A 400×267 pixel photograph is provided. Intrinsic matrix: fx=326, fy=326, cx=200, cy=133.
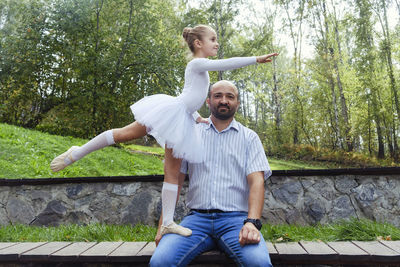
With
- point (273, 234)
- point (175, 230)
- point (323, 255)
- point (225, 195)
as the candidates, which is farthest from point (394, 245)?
point (175, 230)

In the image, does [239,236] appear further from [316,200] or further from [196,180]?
[316,200]

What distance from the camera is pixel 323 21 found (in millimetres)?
15070

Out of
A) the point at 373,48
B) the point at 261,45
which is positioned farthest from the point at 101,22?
the point at 373,48

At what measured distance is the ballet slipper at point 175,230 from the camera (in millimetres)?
2018

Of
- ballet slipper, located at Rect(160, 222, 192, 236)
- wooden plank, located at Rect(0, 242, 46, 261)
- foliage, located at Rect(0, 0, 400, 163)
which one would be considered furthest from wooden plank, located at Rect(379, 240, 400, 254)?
foliage, located at Rect(0, 0, 400, 163)

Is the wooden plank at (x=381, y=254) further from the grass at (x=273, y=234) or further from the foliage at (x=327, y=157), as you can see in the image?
the foliage at (x=327, y=157)

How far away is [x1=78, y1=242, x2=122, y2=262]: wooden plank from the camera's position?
2082 millimetres

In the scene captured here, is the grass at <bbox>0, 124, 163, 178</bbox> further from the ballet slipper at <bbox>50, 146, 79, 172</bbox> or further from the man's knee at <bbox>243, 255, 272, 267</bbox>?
the man's knee at <bbox>243, 255, 272, 267</bbox>

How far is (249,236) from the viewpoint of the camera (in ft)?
6.17

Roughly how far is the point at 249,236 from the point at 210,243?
1.10 ft

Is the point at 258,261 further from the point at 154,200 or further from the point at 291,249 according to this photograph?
the point at 154,200

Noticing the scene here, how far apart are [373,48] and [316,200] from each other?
38.2ft

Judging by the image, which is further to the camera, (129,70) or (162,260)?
(129,70)

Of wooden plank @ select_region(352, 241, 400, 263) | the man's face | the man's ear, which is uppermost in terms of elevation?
the man's ear
